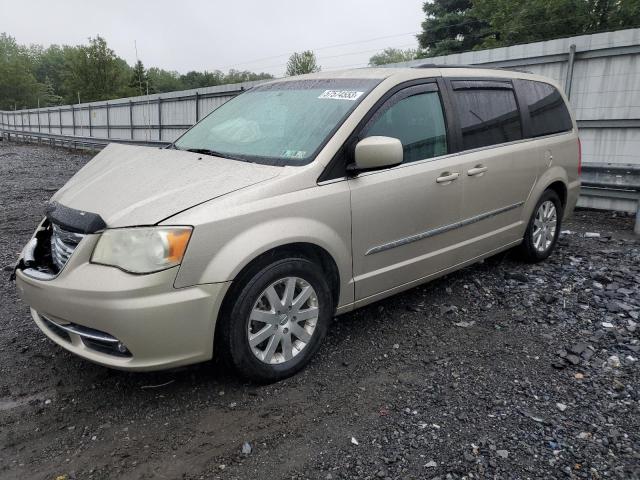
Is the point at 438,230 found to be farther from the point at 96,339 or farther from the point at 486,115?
the point at 96,339

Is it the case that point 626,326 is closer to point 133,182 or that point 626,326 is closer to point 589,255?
point 589,255

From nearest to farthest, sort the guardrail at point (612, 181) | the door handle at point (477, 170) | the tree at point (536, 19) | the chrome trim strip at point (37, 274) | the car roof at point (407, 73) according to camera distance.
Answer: the chrome trim strip at point (37, 274), the car roof at point (407, 73), the door handle at point (477, 170), the guardrail at point (612, 181), the tree at point (536, 19)

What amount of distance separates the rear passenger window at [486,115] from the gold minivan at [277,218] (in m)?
0.02

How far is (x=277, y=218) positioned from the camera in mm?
2846

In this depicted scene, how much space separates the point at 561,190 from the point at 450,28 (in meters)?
37.6

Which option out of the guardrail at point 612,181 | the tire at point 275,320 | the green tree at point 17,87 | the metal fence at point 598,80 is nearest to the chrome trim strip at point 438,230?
the tire at point 275,320

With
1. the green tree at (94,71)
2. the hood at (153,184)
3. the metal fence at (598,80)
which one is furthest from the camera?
the green tree at (94,71)

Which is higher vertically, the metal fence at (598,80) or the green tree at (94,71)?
the green tree at (94,71)

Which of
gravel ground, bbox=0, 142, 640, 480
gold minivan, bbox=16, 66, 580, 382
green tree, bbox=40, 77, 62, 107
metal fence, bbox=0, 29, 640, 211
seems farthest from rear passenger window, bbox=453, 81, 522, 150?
green tree, bbox=40, 77, 62, 107

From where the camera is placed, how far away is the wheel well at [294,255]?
273cm

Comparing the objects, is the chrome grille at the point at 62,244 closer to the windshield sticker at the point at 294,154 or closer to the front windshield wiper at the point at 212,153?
the front windshield wiper at the point at 212,153

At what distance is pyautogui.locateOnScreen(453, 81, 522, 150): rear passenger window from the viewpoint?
3.98 metres

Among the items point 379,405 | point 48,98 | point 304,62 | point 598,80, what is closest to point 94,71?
point 304,62

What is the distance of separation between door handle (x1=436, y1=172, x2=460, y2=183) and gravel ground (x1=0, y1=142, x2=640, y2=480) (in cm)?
105
